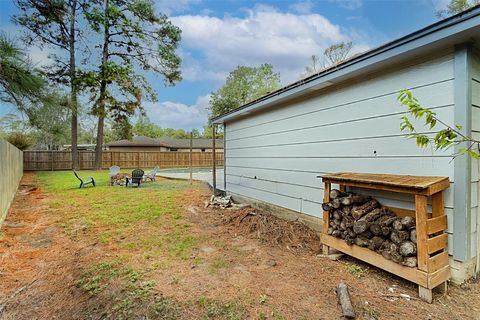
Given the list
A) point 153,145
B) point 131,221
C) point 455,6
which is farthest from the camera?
point 153,145

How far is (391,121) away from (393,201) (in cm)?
92

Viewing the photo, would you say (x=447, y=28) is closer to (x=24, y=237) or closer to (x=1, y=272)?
(x=1, y=272)

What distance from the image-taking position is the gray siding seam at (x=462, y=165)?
88.7 inches

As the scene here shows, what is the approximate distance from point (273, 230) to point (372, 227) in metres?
1.82

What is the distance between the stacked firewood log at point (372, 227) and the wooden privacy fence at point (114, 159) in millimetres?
21724

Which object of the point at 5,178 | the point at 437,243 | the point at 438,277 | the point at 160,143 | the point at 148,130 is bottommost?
the point at 438,277

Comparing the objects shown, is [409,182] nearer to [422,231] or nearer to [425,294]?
[422,231]

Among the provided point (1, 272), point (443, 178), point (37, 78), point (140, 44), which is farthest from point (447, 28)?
point (140, 44)

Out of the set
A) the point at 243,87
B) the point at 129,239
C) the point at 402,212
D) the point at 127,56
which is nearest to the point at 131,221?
the point at 129,239

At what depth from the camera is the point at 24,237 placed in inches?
163

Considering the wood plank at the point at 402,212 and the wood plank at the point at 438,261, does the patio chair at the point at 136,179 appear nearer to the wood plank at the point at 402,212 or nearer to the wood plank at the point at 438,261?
the wood plank at the point at 402,212

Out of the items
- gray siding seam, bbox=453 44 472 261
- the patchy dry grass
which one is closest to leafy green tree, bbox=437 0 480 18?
gray siding seam, bbox=453 44 472 261

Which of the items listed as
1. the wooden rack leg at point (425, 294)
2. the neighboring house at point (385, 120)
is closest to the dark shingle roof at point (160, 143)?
the neighboring house at point (385, 120)

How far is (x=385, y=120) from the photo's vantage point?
9.61ft
